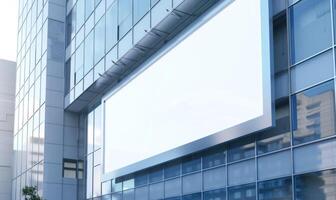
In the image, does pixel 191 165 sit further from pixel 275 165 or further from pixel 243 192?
pixel 275 165

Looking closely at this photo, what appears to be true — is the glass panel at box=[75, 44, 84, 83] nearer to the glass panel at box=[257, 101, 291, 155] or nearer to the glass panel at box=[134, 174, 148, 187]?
the glass panel at box=[134, 174, 148, 187]

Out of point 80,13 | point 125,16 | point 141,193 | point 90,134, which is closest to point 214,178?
point 141,193

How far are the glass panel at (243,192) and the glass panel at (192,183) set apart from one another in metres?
1.97

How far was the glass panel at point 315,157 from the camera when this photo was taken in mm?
13156

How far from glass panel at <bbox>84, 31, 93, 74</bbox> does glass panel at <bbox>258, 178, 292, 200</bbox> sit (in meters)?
15.5

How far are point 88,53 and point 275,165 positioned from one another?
1668cm

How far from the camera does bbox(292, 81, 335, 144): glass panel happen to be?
44.1ft

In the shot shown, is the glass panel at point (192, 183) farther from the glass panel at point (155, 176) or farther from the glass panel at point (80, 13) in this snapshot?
the glass panel at point (80, 13)

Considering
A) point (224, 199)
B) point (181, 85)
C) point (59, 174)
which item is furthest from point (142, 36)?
point (59, 174)

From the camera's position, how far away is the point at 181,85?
20578mm

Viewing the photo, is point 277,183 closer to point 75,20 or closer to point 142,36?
point 142,36

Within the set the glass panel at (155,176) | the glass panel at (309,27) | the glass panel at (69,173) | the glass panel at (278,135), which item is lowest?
the glass panel at (155,176)

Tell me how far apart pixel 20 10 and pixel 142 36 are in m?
25.3

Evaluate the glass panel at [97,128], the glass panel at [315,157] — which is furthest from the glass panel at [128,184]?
the glass panel at [315,157]
